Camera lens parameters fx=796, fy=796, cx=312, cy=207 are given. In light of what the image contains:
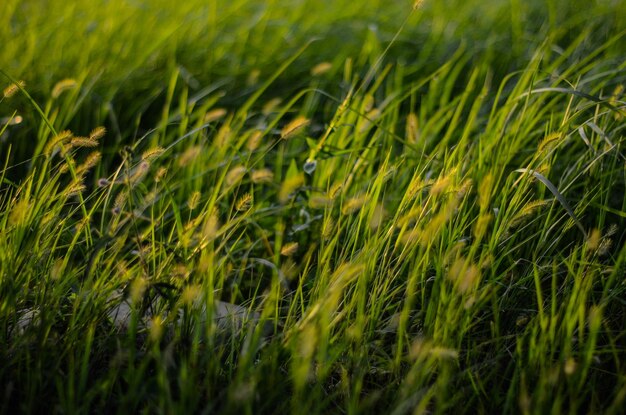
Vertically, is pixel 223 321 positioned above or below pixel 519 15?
below

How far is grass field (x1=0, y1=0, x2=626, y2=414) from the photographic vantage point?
4.99 feet

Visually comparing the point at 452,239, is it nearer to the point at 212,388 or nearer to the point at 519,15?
the point at 212,388

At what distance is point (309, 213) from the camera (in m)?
2.37

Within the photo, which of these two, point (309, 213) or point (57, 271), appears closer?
point (57, 271)

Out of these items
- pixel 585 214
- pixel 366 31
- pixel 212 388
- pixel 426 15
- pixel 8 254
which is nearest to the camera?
pixel 212 388

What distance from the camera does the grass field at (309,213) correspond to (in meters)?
1.52

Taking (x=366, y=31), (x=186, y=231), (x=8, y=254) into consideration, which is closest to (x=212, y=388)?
(x=186, y=231)

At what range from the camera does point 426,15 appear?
12.6ft

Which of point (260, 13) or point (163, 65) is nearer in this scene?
point (163, 65)

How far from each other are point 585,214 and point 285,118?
4.25ft

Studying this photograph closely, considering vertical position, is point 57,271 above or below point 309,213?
above

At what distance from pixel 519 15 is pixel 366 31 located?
70cm

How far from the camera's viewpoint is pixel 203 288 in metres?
1.70

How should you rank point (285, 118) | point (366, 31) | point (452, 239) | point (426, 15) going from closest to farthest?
point (452, 239), point (285, 118), point (366, 31), point (426, 15)
